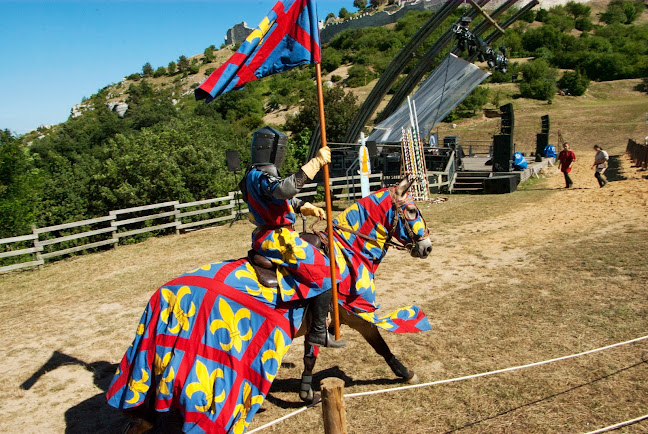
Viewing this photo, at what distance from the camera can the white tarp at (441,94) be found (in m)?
20.8

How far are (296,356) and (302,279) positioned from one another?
7.01 feet

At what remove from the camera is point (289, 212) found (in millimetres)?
4008

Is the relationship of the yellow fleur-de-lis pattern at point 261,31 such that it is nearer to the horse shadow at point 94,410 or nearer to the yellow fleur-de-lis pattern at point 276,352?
the yellow fleur-de-lis pattern at point 276,352

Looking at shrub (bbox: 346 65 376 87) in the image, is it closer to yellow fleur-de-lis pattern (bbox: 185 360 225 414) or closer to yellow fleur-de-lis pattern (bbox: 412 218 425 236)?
yellow fleur-de-lis pattern (bbox: 412 218 425 236)

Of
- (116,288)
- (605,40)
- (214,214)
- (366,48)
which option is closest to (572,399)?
(116,288)

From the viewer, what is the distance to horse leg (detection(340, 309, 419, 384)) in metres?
4.43

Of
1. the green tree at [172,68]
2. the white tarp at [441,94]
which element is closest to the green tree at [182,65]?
the green tree at [172,68]

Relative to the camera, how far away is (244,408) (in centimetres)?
362

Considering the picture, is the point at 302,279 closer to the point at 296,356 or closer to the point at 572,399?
the point at 296,356

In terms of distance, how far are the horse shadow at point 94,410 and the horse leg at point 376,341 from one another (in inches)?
94.2

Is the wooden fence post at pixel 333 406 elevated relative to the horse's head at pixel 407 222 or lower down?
lower down

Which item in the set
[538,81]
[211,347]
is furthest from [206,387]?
[538,81]

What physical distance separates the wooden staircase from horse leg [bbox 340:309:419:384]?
14.7 m

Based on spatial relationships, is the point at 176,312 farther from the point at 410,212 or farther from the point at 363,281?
the point at 410,212
